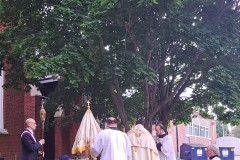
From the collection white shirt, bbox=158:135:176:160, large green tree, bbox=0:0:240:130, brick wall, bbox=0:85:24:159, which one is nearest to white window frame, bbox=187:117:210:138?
brick wall, bbox=0:85:24:159

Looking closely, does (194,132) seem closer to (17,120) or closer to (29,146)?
(17,120)

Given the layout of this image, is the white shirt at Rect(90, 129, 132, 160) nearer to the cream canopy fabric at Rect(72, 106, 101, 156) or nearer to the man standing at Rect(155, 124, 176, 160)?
the cream canopy fabric at Rect(72, 106, 101, 156)

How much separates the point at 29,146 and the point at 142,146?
2.75 meters

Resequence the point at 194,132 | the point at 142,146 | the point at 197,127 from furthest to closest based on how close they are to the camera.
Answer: the point at 197,127
the point at 194,132
the point at 142,146

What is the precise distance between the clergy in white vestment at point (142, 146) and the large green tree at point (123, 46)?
6.70ft

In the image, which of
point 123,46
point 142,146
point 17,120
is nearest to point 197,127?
point 17,120

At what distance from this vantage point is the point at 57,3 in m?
12.0

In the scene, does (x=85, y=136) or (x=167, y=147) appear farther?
(x=167, y=147)

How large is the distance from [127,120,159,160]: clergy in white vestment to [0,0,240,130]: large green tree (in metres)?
2.04

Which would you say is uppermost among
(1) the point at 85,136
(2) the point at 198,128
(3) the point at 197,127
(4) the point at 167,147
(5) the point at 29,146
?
Answer: (3) the point at 197,127

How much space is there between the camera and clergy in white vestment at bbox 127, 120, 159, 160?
10.2 m

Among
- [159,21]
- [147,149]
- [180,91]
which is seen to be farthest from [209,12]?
[147,149]

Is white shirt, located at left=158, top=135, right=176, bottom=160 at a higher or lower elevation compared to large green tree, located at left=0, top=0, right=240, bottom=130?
lower

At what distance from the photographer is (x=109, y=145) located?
8.74 meters
